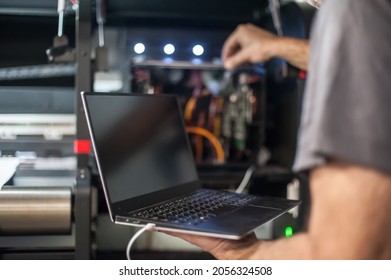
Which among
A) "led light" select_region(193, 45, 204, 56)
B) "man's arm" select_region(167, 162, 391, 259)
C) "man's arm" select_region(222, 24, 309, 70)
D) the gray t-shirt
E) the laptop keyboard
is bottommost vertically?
the laptop keyboard

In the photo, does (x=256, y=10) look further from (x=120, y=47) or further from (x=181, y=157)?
(x=181, y=157)

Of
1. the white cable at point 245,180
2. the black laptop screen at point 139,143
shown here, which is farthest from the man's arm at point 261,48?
the white cable at point 245,180

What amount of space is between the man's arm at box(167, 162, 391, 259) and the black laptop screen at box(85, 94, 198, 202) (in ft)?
1.40

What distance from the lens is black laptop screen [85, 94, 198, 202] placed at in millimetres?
870

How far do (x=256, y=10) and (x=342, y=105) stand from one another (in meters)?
1.54

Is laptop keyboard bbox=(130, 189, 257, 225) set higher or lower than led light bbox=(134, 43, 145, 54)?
lower

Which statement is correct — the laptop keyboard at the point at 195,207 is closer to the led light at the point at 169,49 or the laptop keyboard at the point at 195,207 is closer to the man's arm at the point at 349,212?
the man's arm at the point at 349,212

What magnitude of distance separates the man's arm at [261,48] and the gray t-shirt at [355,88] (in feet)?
1.24

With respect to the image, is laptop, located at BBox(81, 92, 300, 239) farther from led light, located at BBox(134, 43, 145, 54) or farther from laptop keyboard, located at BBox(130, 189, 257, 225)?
led light, located at BBox(134, 43, 145, 54)

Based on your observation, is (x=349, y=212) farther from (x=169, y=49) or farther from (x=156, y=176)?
(x=169, y=49)

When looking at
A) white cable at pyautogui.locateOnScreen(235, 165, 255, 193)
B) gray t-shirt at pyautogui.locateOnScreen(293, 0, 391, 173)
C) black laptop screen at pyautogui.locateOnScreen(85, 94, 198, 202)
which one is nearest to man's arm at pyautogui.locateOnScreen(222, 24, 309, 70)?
black laptop screen at pyautogui.locateOnScreen(85, 94, 198, 202)

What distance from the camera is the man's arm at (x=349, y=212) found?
20.5 inches

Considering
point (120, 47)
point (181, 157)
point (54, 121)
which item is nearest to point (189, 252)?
point (181, 157)

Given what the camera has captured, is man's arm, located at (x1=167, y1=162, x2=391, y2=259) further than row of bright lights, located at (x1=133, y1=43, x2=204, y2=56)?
No
